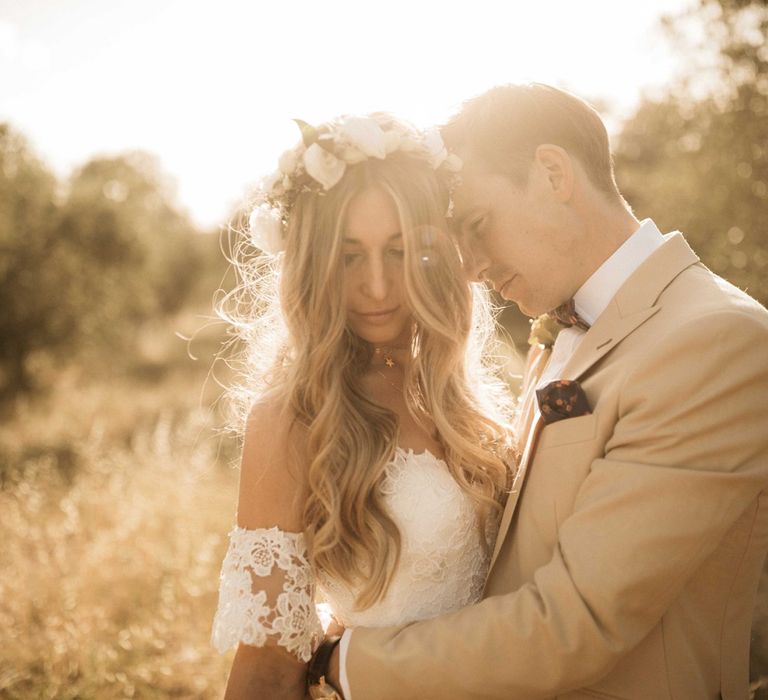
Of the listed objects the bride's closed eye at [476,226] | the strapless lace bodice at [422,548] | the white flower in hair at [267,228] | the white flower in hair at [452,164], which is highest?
the white flower in hair at [452,164]

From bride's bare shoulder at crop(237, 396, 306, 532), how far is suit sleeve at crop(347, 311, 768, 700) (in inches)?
24.9

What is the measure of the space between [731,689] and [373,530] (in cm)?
121

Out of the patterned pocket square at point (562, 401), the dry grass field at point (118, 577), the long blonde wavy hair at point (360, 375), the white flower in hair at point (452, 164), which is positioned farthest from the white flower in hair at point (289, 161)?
the patterned pocket square at point (562, 401)

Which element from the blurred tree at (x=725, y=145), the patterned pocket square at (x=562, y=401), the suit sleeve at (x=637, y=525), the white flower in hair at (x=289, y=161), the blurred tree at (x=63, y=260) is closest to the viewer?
the suit sleeve at (x=637, y=525)

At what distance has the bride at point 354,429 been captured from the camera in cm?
232

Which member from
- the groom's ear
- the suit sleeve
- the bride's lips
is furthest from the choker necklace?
the suit sleeve

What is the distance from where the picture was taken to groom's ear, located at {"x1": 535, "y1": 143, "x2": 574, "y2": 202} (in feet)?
8.20

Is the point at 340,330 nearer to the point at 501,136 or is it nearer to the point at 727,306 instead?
the point at 501,136

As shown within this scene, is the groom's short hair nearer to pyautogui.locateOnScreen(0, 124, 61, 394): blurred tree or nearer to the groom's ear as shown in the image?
the groom's ear

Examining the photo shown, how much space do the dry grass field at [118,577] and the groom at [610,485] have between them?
100 centimetres

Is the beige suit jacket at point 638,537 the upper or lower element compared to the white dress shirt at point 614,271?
lower

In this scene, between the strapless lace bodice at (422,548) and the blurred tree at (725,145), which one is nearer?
the strapless lace bodice at (422,548)

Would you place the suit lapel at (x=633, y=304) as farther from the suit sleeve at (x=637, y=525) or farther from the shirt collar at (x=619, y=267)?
the suit sleeve at (x=637, y=525)

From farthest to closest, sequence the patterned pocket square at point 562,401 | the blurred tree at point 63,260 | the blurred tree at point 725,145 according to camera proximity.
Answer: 1. the blurred tree at point 63,260
2. the blurred tree at point 725,145
3. the patterned pocket square at point 562,401
